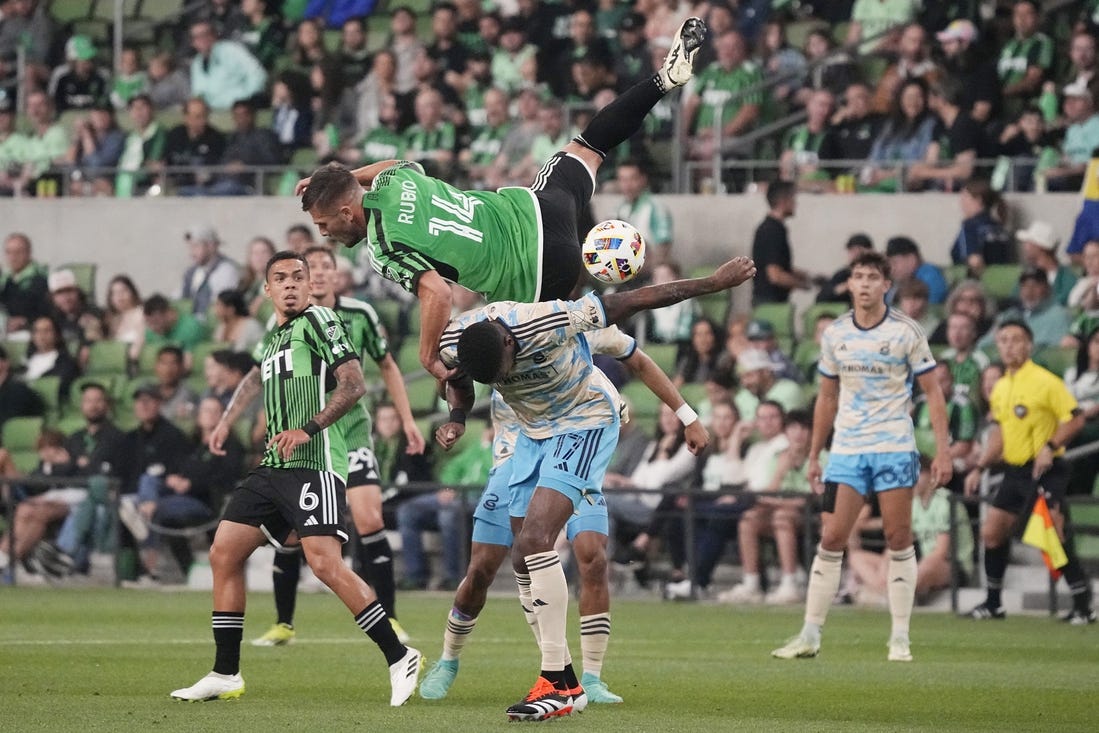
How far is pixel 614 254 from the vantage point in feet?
30.9

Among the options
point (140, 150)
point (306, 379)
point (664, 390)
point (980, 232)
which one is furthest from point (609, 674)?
point (140, 150)

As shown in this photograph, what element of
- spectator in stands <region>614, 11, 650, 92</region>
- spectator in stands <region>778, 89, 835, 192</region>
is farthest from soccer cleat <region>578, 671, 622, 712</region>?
spectator in stands <region>614, 11, 650, 92</region>

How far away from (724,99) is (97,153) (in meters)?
7.95

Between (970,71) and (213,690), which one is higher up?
(970,71)

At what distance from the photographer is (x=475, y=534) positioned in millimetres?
9477

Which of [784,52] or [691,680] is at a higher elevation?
[784,52]

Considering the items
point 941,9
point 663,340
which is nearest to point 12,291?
point 663,340

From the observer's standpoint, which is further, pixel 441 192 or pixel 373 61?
pixel 373 61

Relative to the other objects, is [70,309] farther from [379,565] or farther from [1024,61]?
[1024,61]

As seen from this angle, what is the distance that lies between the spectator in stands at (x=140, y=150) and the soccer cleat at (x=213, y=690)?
1491 centimetres

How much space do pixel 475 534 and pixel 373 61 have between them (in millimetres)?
15003

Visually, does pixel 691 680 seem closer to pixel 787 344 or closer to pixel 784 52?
pixel 787 344

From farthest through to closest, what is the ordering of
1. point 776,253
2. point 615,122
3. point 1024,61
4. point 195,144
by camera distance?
point 195,144 → point 1024,61 → point 776,253 → point 615,122

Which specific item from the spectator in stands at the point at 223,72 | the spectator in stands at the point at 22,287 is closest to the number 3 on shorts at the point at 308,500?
the spectator in stands at the point at 22,287
